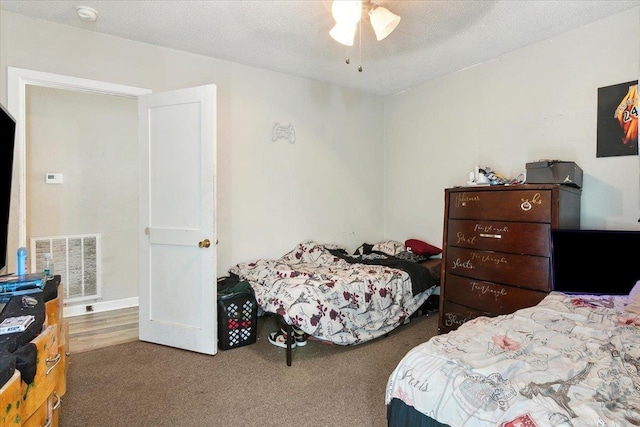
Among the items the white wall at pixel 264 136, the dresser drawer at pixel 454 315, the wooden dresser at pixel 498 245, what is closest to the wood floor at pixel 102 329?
the white wall at pixel 264 136

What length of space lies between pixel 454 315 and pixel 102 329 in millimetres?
3061

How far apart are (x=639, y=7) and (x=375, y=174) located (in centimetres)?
259

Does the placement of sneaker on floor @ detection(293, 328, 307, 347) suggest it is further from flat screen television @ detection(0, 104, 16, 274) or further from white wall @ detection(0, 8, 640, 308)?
flat screen television @ detection(0, 104, 16, 274)

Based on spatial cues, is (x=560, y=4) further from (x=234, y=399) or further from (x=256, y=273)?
(x=234, y=399)

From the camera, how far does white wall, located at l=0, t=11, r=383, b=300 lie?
2.53 metres

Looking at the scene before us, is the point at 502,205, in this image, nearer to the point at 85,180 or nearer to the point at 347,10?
the point at 347,10

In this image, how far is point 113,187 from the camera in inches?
152

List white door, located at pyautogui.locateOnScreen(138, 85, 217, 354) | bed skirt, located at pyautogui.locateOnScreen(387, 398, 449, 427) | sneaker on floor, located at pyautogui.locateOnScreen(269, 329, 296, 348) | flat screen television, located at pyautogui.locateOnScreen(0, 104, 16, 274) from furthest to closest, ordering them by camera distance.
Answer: sneaker on floor, located at pyautogui.locateOnScreen(269, 329, 296, 348)
white door, located at pyautogui.locateOnScreen(138, 85, 217, 354)
flat screen television, located at pyautogui.locateOnScreen(0, 104, 16, 274)
bed skirt, located at pyautogui.locateOnScreen(387, 398, 449, 427)

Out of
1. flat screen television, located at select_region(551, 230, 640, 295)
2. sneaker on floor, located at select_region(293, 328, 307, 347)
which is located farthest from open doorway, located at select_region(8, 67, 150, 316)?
flat screen television, located at select_region(551, 230, 640, 295)

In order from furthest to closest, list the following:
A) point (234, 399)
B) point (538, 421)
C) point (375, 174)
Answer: point (375, 174) → point (234, 399) → point (538, 421)

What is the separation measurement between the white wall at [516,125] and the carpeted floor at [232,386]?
165cm

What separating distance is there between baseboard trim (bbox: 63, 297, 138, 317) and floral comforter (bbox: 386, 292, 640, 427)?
3.61m

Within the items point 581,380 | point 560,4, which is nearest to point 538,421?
point 581,380

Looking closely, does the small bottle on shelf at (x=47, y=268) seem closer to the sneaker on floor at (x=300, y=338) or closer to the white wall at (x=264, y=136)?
the white wall at (x=264, y=136)
